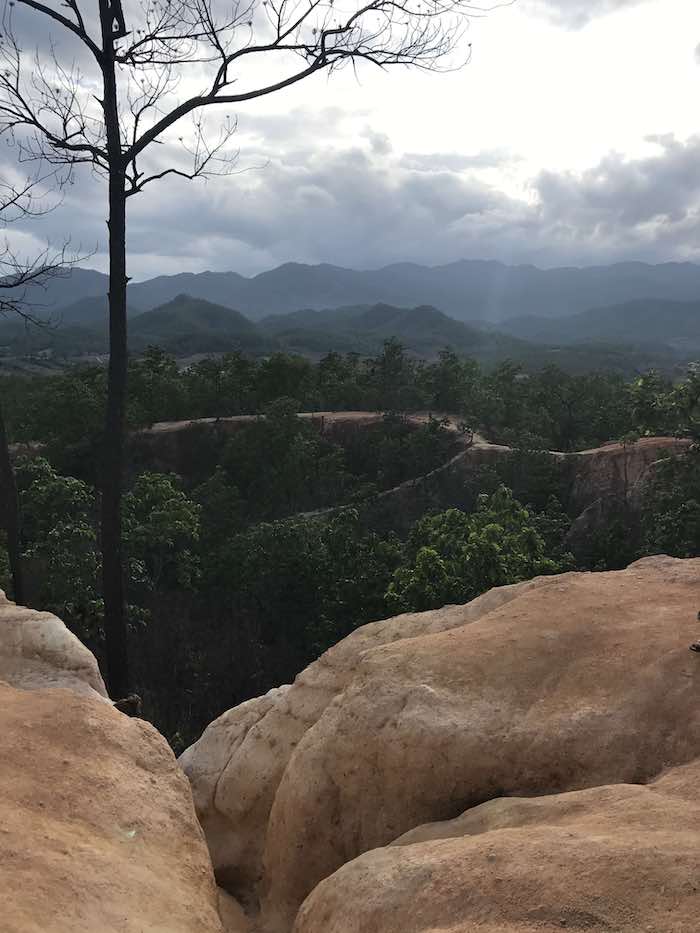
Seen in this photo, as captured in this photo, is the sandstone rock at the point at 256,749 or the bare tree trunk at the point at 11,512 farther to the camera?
the bare tree trunk at the point at 11,512

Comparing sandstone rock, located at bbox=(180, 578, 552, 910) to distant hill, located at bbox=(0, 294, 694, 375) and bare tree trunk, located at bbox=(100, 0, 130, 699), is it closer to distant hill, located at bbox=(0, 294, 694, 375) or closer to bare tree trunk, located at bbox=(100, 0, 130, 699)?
bare tree trunk, located at bbox=(100, 0, 130, 699)

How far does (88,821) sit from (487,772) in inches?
97.9

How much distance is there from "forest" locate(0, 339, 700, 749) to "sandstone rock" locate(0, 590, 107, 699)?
19.6ft

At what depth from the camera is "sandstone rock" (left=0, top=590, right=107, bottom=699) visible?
6480 mm

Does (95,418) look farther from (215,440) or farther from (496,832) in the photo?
(496,832)

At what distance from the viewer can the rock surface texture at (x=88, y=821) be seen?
3518 mm

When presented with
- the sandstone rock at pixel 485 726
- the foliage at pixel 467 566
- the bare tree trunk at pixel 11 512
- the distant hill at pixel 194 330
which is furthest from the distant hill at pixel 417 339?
the sandstone rock at pixel 485 726

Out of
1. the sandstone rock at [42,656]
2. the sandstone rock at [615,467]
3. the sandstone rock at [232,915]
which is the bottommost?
the sandstone rock at [232,915]

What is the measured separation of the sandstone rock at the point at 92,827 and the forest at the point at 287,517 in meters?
7.17

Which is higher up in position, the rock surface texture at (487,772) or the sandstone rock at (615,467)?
the rock surface texture at (487,772)

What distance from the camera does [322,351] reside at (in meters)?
127

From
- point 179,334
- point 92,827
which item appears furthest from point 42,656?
point 179,334

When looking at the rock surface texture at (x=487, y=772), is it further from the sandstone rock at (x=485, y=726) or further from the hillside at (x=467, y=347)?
the hillside at (x=467, y=347)

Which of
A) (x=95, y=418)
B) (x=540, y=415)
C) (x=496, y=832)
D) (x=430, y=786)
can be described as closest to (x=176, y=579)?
(x=95, y=418)
